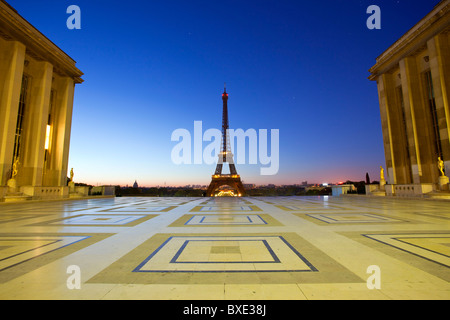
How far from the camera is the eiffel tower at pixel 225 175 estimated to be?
5602 centimetres

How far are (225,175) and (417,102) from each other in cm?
4384

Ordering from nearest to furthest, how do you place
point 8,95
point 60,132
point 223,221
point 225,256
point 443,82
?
1. point 225,256
2. point 223,221
3. point 8,95
4. point 443,82
5. point 60,132

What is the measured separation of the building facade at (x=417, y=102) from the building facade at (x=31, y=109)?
3467 cm

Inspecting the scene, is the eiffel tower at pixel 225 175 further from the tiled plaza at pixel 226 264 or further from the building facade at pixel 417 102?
the tiled plaza at pixel 226 264

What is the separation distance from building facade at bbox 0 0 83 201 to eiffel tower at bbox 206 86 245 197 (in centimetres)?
3417

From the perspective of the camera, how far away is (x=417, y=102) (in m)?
22.7

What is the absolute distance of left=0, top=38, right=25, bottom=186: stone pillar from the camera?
1752 centimetres

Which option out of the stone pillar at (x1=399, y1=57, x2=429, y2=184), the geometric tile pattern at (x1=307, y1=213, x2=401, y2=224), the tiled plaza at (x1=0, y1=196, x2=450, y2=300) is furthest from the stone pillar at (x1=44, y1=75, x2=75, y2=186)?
the stone pillar at (x1=399, y1=57, x2=429, y2=184)

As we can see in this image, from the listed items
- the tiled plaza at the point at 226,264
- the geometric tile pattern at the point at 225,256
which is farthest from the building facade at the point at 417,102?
the geometric tile pattern at the point at 225,256

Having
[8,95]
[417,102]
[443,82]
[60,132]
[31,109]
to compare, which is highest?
[443,82]

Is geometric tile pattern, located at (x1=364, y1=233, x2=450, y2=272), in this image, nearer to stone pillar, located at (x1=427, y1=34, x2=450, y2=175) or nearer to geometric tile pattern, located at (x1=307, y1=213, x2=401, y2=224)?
geometric tile pattern, located at (x1=307, y1=213, x2=401, y2=224)

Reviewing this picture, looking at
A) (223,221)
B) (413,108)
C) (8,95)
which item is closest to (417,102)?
(413,108)

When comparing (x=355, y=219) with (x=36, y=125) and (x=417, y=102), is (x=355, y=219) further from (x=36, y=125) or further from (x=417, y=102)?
(x=36, y=125)
